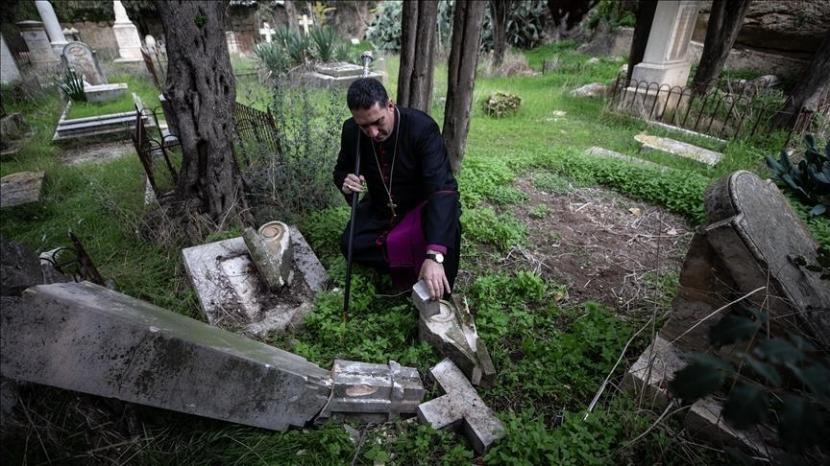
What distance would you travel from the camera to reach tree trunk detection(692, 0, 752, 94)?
7.65 metres

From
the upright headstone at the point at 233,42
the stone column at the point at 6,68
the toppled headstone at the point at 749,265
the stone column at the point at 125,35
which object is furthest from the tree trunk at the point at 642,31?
the upright headstone at the point at 233,42

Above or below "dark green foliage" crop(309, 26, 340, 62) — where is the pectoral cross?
below

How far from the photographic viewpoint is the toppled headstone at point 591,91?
30.2ft

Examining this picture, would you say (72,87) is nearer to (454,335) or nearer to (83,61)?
(83,61)

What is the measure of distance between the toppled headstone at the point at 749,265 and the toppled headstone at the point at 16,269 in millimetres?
2752

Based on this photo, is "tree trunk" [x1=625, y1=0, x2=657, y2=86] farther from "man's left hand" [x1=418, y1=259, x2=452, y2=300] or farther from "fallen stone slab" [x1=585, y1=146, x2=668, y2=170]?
"man's left hand" [x1=418, y1=259, x2=452, y2=300]

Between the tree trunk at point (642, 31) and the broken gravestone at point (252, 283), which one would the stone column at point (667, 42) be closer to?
the tree trunk at point (642, 31)

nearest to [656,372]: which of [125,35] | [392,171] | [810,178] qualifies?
[392,171]

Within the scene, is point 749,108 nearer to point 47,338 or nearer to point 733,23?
point 733,23

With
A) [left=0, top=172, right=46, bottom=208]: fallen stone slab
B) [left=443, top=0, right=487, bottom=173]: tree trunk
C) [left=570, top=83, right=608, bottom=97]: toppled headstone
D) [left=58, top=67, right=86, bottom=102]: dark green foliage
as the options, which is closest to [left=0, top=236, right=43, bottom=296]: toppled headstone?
[left=443, top=0, right=487, bottom=173]: tree trunk

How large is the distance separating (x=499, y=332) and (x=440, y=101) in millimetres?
6682

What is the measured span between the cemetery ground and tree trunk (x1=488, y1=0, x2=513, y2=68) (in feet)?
23.9

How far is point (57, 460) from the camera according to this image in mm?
1531

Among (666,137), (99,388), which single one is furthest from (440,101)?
(99,388)
